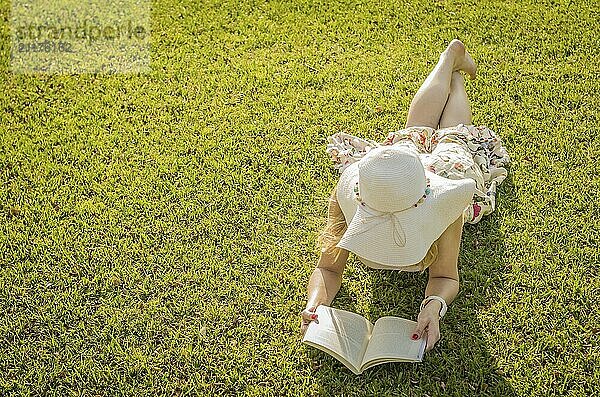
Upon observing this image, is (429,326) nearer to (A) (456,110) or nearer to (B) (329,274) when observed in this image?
(B) (329,274)

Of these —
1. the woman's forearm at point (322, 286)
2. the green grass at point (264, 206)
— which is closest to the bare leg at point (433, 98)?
the green grass at point (264, 206)

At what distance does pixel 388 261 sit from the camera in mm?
2332

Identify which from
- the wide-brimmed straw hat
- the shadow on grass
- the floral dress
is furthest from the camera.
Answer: the floral dress

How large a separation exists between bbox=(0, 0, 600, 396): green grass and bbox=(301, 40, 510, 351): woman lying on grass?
6.8 inches

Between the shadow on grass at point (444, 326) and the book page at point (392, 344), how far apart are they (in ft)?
0.39

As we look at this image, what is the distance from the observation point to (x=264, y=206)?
127 inches

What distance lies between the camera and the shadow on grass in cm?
250

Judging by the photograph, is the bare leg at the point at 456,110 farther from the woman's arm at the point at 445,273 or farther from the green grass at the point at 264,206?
the woman's arm at the point at 445,273

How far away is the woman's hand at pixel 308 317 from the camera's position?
8.21 feet

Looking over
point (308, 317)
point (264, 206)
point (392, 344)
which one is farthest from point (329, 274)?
point (264, 206)

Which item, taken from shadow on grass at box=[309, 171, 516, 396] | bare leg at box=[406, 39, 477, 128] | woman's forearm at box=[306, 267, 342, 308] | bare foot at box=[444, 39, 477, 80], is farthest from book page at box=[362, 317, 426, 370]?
bare foot at box=[444, 39, 477, 80]

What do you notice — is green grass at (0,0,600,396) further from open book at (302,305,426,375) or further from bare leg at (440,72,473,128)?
bare leg at (440,72,473,128)

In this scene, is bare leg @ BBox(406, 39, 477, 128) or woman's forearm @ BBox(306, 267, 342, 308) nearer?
woman's forearm @ BBox(306, 267, 342, 308)

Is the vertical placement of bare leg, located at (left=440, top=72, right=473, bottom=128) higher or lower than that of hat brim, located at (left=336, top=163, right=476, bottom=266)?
lower
